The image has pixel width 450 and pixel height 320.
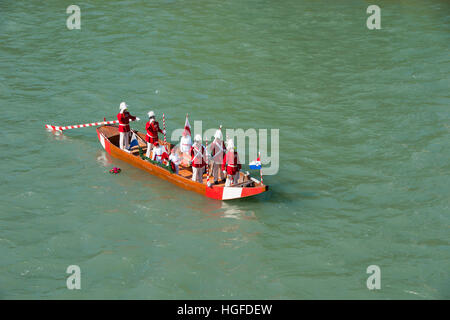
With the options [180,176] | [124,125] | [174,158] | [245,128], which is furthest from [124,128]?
[245,128]

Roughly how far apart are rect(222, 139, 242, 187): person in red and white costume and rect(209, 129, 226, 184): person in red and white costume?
45cm

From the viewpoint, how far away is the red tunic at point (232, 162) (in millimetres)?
21031

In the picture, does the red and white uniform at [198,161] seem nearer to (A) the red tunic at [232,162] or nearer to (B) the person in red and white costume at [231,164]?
(B) the person in red and white costume at [231,164]

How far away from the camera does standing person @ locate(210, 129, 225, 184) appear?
21953 mm

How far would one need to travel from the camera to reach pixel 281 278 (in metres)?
18.0

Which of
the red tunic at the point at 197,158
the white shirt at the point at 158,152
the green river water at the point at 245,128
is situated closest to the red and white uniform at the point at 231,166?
the red tunic at the point at 197,158

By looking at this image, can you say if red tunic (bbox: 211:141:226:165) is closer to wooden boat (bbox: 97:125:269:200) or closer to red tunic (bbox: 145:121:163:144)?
wooden boat (bbox: 97:125:269:200)

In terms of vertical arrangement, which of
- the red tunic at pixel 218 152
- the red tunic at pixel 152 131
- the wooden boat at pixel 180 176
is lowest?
the wooden boat at pixel 180 176

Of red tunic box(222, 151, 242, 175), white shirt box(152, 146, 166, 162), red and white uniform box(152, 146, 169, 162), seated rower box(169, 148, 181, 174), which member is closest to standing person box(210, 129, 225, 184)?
red tunic box(222, 151, 242, 175)

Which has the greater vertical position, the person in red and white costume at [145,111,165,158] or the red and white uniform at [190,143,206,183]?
the person in red and white costume at [145,111,165,158]

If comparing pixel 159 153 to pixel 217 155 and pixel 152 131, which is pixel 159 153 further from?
pixel 217 155
